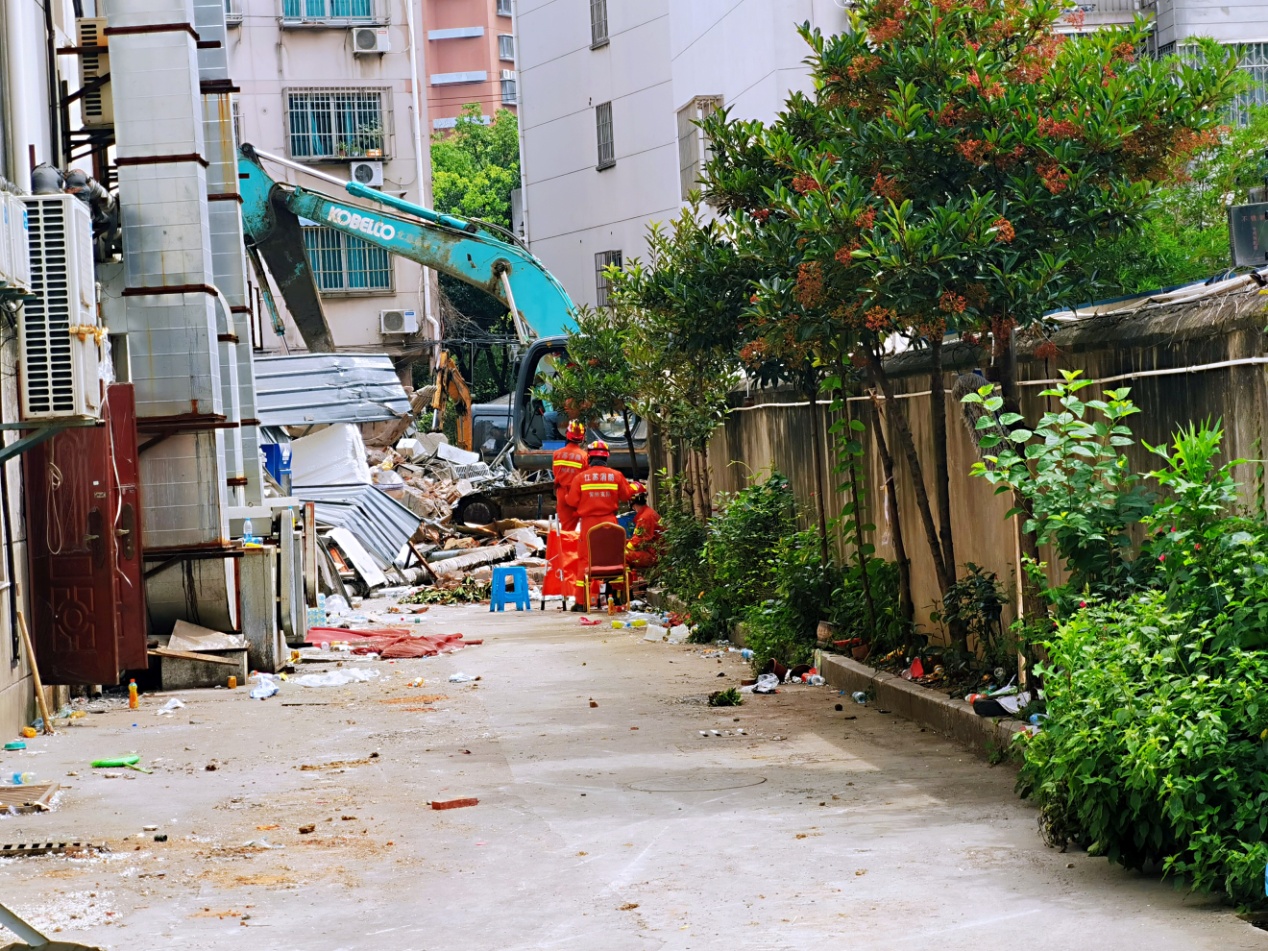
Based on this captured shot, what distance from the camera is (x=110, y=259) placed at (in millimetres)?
14703

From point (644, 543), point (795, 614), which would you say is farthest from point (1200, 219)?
point (795, 614)

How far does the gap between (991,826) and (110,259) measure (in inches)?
406

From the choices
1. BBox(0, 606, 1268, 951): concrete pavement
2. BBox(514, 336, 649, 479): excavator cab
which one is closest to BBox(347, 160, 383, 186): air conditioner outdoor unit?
BBox(514, 336, 649, 479): excavator cab

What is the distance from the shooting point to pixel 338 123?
4094 cm

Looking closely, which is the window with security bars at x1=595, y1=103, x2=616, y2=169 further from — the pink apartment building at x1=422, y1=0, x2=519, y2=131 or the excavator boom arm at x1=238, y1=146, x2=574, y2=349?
the pink apartment building at x1=422, y1=0, x2=519, y2=131

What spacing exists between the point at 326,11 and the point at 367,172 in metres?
4.09

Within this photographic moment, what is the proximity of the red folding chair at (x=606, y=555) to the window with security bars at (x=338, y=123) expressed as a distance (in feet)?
75.8

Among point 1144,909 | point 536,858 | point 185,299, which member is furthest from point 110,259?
point 1144,909

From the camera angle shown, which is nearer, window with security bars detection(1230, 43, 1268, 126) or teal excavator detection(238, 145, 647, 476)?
window with security bars detection(1230, 43, 1268, 126)

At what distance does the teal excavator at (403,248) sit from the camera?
87.7 ft

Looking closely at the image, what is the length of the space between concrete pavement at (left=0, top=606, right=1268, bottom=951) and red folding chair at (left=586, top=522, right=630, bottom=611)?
7.70 metres

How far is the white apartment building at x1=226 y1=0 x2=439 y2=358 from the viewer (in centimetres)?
4062

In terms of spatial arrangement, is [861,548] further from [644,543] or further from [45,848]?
[644,543]

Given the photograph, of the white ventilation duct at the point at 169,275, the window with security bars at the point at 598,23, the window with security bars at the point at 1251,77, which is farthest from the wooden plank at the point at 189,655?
the window with security bars at the point at 598,23
